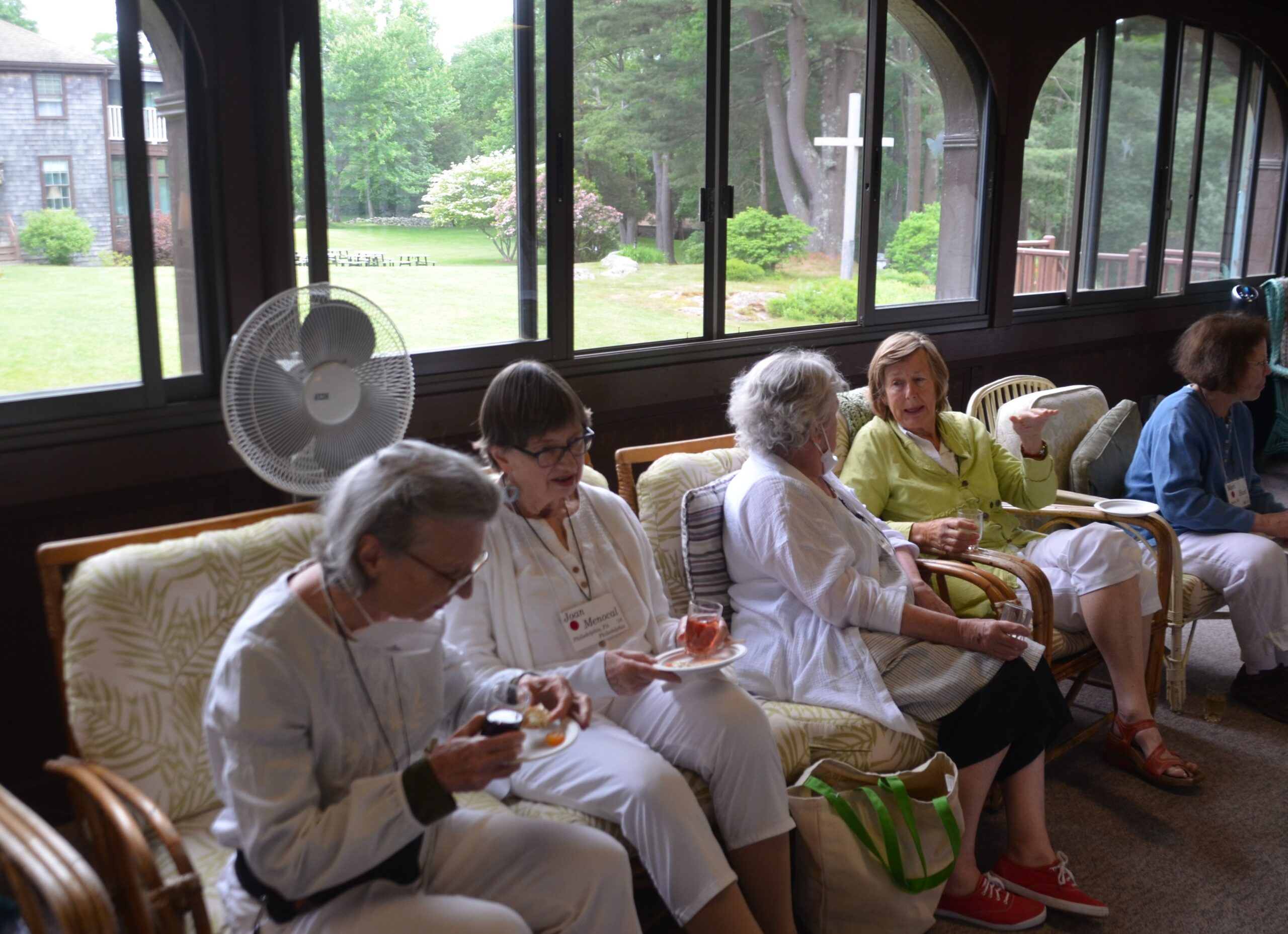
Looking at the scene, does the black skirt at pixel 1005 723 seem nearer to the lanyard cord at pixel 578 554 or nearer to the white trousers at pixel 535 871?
the lanyard cord at pixel 578 554

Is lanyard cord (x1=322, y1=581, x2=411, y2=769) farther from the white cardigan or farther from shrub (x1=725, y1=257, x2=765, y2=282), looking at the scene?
shrub (x1=725, y1=257, x2=765, y2=282)

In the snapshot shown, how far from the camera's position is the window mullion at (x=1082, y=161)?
5164 millimetres

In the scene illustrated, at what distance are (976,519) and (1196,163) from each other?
13.9ft

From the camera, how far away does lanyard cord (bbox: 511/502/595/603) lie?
2094 millimetres

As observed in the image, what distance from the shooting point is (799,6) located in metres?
3.78

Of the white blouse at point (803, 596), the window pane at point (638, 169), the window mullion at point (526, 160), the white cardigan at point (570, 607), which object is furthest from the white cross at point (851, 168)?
the white cardigan at point (570, 607)

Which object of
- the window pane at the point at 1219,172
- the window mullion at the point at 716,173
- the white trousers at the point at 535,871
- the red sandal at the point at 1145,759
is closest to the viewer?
the white trousers at the point at 535,871

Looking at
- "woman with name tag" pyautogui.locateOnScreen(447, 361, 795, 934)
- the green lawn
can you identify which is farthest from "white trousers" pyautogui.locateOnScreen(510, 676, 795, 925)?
the green lawn

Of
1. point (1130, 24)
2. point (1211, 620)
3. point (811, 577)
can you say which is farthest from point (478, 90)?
point (1130, 24)

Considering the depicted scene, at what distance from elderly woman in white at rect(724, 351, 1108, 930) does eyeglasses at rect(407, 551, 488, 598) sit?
995mm

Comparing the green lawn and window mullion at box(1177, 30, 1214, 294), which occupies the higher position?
window mullion at box(1177, 30, 1214, 294)

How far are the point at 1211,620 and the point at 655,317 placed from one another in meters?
2.44

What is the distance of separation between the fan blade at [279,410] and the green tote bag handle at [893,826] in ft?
3.79

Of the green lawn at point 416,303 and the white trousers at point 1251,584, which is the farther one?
the white trousers at point 1251,584
